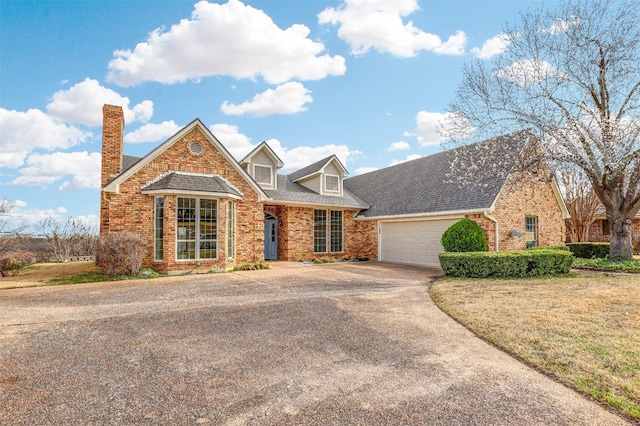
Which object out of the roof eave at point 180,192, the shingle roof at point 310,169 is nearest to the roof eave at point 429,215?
the shingle roof at point 310,169

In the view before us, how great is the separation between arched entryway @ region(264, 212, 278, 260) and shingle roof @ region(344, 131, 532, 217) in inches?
204

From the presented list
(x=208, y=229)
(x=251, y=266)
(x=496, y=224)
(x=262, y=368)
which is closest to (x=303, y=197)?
(x=251, y=266)

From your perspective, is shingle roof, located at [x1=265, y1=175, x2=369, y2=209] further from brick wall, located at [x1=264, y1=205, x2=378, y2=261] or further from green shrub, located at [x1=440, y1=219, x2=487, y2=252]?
green shrub, located at [x1=440, y1=219, x2=487, y2=252]

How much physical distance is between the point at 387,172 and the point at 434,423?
20.9 m

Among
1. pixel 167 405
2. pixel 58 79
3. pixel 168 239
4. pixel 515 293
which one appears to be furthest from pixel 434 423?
pixel 58 79

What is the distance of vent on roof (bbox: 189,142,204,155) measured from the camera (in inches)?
533

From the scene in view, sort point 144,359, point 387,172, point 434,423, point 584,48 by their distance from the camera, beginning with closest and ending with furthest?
point 434,423
point 144,359
point 584,48
point 387,172

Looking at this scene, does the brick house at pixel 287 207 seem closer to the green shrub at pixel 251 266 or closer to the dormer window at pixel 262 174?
the dormer window at pixel 262 174

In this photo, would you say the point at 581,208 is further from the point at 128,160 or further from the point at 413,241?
the point at 128,160

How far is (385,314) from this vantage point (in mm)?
6543

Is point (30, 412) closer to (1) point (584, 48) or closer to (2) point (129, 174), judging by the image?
(2) point (129, 174)

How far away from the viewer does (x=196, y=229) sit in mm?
12500

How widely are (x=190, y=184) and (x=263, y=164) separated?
6074mm

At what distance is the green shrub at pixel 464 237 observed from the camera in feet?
42.9
